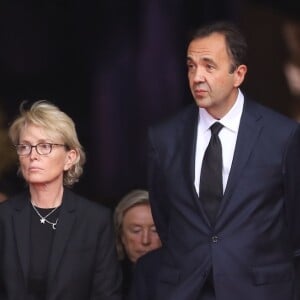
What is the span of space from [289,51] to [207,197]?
365 centimetres

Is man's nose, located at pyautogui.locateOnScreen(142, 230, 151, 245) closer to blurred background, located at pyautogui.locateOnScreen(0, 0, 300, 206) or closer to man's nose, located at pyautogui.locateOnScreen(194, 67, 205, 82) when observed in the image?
man's nose, located at pyautogui.locateOnScreen(194, 67, 205, 82)

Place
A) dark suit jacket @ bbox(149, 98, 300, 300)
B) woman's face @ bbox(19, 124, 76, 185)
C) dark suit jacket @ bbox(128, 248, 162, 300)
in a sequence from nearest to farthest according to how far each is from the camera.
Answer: dark suit jacket @ bbox(149, 98, 300, 300)
woman's face @ bbox(19, 124, 76, 185)
dark suit jacket @ bbox(128, 248, 162, 300)

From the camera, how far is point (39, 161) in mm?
4281

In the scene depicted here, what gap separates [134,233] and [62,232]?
0.97 metres

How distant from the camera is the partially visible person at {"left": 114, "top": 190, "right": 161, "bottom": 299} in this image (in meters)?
5.19

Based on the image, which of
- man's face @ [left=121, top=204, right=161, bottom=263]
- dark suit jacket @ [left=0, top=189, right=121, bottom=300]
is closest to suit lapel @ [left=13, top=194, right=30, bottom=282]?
dark suit jacket @ [left=0, top=189, right=121, bottom=300]

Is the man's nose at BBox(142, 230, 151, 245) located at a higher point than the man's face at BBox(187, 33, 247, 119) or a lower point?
lower

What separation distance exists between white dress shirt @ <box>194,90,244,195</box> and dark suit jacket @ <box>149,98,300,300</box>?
28mm

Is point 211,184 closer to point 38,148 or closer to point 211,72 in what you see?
point 211,72

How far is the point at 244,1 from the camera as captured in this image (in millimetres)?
6945

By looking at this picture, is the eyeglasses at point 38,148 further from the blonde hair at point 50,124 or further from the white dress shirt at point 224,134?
the white dress shirt at point 224,134

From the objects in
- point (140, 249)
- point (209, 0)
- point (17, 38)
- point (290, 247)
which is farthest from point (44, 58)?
point (290, 247)

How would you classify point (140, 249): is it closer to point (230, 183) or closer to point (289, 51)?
point (230, 183)

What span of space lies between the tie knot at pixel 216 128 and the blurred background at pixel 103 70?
2629 millimetres
